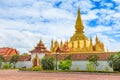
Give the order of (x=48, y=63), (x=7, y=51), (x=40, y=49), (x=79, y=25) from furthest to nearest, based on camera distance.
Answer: (x=7, y=51) → (x=79, y=25) → (x=40, y=49) → (x=48, y=63)

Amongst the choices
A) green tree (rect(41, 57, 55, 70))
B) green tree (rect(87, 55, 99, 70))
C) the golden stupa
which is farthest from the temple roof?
green tree (rect(87, 55, 99, 70))

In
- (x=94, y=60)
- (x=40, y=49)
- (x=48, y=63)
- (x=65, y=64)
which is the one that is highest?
(x=40, y=49)

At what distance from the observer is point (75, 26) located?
6512 centimetres

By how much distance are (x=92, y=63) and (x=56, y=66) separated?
623cm

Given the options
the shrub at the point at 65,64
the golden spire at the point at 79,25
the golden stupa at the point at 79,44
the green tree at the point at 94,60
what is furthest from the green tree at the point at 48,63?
the golden spire at the point at 79,25

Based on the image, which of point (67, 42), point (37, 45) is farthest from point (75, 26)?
point (37, 45)

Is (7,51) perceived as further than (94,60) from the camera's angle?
Yes

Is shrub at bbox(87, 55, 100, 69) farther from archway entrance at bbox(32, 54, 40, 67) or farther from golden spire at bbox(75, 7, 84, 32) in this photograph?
golden spire at bbox(75, 7, 84, 32)

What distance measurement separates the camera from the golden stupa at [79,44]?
59.4 metres

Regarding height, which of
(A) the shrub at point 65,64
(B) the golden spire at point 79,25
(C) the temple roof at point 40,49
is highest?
(B) the golden spire at point 79,25

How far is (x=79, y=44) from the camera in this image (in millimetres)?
60844

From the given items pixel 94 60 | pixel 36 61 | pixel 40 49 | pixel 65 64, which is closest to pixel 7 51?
pixel 40 49

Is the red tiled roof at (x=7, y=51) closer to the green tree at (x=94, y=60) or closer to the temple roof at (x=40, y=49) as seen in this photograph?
the temple roof at (x=40, y=49)

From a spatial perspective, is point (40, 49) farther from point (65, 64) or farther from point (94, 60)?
point (94, 60)
